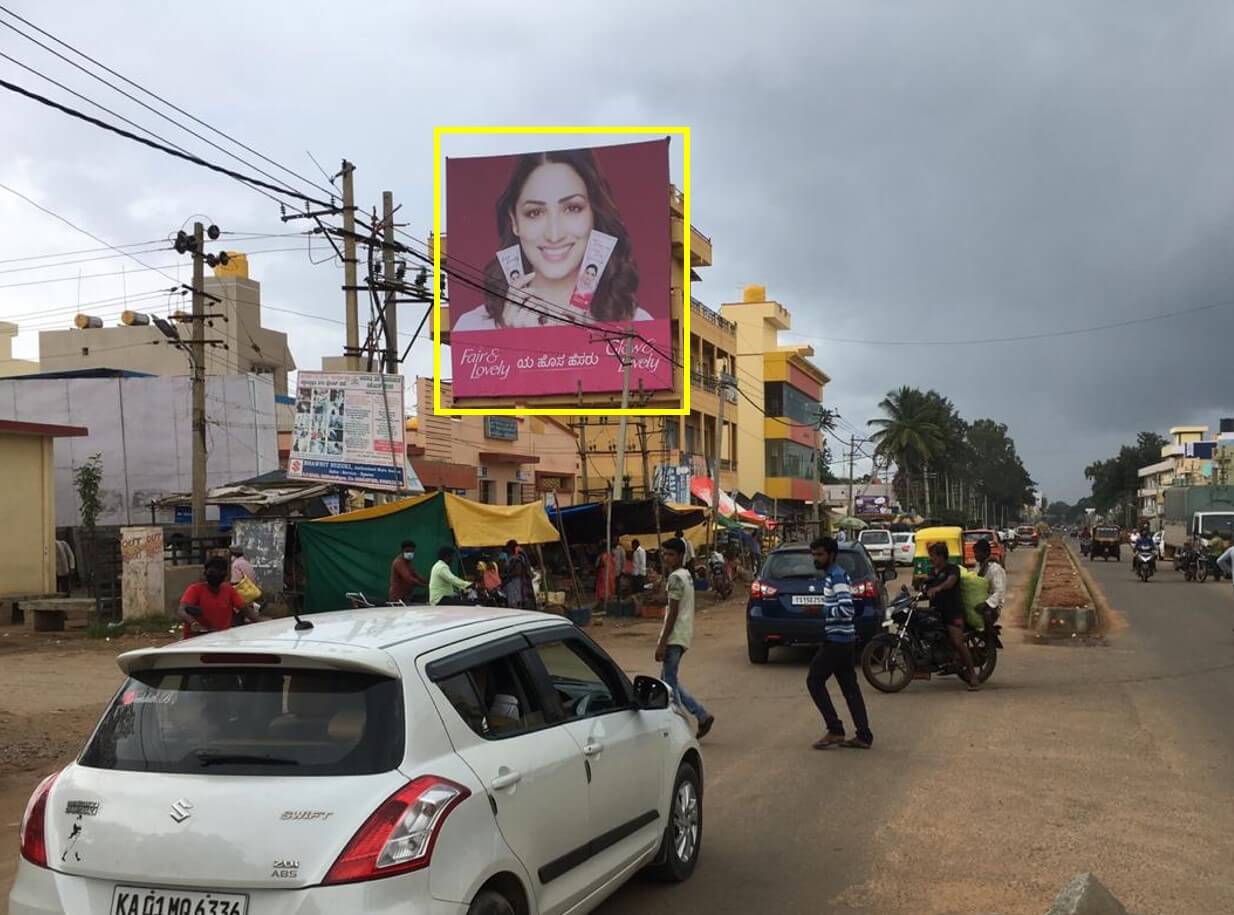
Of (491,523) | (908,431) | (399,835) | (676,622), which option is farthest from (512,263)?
(908,431)

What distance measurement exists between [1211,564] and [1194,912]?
31.6m

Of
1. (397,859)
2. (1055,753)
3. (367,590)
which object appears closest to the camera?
(397,859)

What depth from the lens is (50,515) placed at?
77.5 ft

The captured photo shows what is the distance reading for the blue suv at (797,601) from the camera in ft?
47.6

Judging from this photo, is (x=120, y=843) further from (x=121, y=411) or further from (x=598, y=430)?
(x=598, y=430)

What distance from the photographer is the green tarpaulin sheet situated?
1983 centimetres

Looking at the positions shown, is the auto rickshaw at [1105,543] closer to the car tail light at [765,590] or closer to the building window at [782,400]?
the building window at [782,400]

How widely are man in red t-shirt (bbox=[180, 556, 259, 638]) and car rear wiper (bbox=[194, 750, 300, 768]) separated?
691 centimetres

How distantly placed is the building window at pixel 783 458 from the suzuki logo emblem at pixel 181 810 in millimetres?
63685

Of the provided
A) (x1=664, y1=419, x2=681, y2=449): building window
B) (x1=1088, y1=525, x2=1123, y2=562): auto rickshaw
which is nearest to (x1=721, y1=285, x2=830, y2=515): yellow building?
(x1=664, y1=419, x2=681, y2=449): building window

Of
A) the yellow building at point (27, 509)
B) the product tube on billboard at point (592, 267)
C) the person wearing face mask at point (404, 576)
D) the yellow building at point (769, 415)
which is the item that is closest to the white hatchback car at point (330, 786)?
the person wearing face mask at point (404, 576)

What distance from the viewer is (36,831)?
149 inches

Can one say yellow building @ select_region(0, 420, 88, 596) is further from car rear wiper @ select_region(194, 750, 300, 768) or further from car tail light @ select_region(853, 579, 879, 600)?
car rear wiper @ select_region(194, 750, 300, 768)

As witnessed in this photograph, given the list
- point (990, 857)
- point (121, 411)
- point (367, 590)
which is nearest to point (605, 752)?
point (990, 857)
